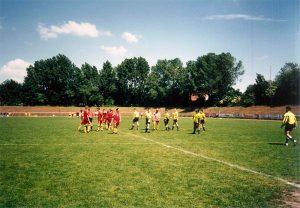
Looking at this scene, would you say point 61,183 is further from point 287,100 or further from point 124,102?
point 124,102

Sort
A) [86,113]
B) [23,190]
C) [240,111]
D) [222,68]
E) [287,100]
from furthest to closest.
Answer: [222,68]
[240,111]
[287,100]
[86,113]
[23,190]

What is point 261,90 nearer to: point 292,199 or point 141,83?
point 141,83

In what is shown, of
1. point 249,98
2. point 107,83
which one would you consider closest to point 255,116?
point 249,98

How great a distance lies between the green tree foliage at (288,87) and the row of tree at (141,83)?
3.64 metres

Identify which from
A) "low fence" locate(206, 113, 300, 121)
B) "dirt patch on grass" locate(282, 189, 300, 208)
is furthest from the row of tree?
"dirt patch on grass" locate(282, 189, 300, 208)

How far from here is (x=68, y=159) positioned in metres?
11.8

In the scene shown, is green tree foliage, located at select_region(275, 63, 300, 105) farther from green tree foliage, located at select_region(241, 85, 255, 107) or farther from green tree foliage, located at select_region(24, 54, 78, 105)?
green tree foliage, located at select_region(24, 54, 78, 105)

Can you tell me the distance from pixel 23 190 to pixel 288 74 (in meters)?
79.6

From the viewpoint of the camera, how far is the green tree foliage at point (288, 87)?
73.0 m

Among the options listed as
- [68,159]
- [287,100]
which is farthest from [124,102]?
[68,159]

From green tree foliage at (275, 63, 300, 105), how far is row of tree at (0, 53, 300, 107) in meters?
3.64

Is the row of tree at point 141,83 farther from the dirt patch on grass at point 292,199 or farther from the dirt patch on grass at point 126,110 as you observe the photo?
the dirt patch on grass at point 292,199

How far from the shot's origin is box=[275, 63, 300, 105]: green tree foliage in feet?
240

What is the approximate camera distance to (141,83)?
113m
